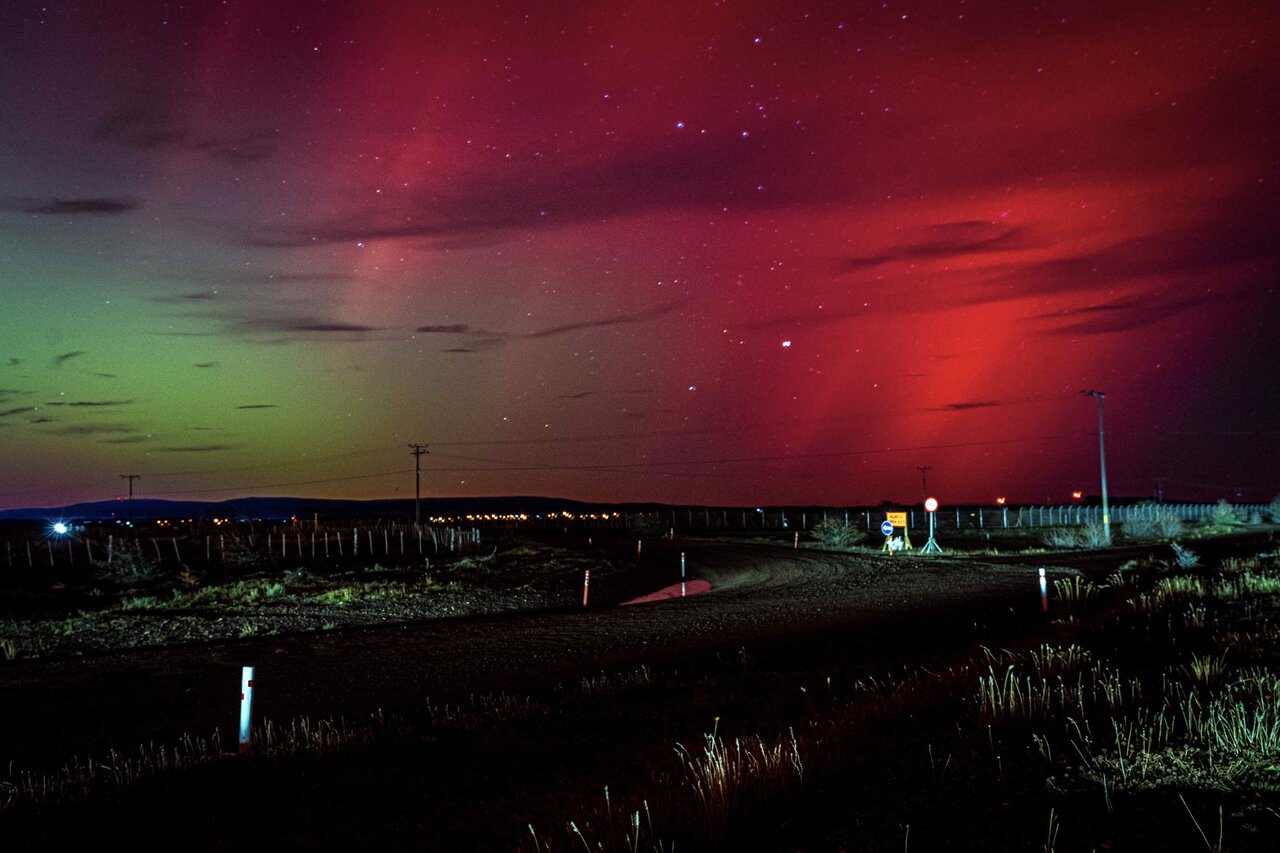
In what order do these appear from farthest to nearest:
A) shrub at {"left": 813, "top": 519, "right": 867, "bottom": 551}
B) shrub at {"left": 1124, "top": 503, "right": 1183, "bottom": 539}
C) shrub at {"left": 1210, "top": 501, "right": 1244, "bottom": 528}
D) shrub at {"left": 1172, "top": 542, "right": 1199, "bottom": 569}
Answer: shrub at {"left": 1210, "top": 501, "right": 1244, "bottom": 528} < shrub at {"left": 1124, "top": 503, "right": 1183, "bottom": 539} < shrub at {"left": 813, "top": 519, "right": 867, "bottom": 551} < shrub at {"left": 1172, "top": 542, "right": 1199, "bottom": 569}

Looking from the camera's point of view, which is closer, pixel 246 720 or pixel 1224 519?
pixel 246 720

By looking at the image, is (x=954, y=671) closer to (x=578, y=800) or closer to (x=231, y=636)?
(x=578, y=800)

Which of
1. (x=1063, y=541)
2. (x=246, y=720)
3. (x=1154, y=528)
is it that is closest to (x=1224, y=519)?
(x=1154, y=528)

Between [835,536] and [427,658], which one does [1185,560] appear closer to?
[427,658]

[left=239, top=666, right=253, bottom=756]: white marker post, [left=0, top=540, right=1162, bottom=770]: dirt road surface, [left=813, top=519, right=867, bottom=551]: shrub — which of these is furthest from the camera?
[left=813, top=519, right=867, bottom=551]: shrub

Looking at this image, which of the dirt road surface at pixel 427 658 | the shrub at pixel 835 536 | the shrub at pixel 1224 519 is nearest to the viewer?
the dirt road surface at pixel 427 658

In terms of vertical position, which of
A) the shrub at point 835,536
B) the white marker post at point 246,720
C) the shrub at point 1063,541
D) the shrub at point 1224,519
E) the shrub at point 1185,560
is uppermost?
the white marker post at point 246,720

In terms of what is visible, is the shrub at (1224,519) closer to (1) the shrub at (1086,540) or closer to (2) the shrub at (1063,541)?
(2) the shrub at (1063,541)

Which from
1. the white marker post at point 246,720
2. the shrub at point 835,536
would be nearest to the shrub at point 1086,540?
the shrub at point 835,536

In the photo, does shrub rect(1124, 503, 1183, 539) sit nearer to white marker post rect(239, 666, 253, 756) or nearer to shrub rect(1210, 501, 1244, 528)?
shrub rect(1210, 501, 1244, 528)

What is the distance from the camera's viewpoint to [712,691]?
454 inches

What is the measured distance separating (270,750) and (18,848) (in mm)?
2654

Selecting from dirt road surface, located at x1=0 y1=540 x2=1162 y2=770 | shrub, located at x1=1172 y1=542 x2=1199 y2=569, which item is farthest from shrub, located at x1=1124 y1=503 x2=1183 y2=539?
dirt road surface, located at x1=0 y1=540 x2=1162 y2=770

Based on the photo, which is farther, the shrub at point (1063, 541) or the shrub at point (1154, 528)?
the shrub at point (1154, 528)
